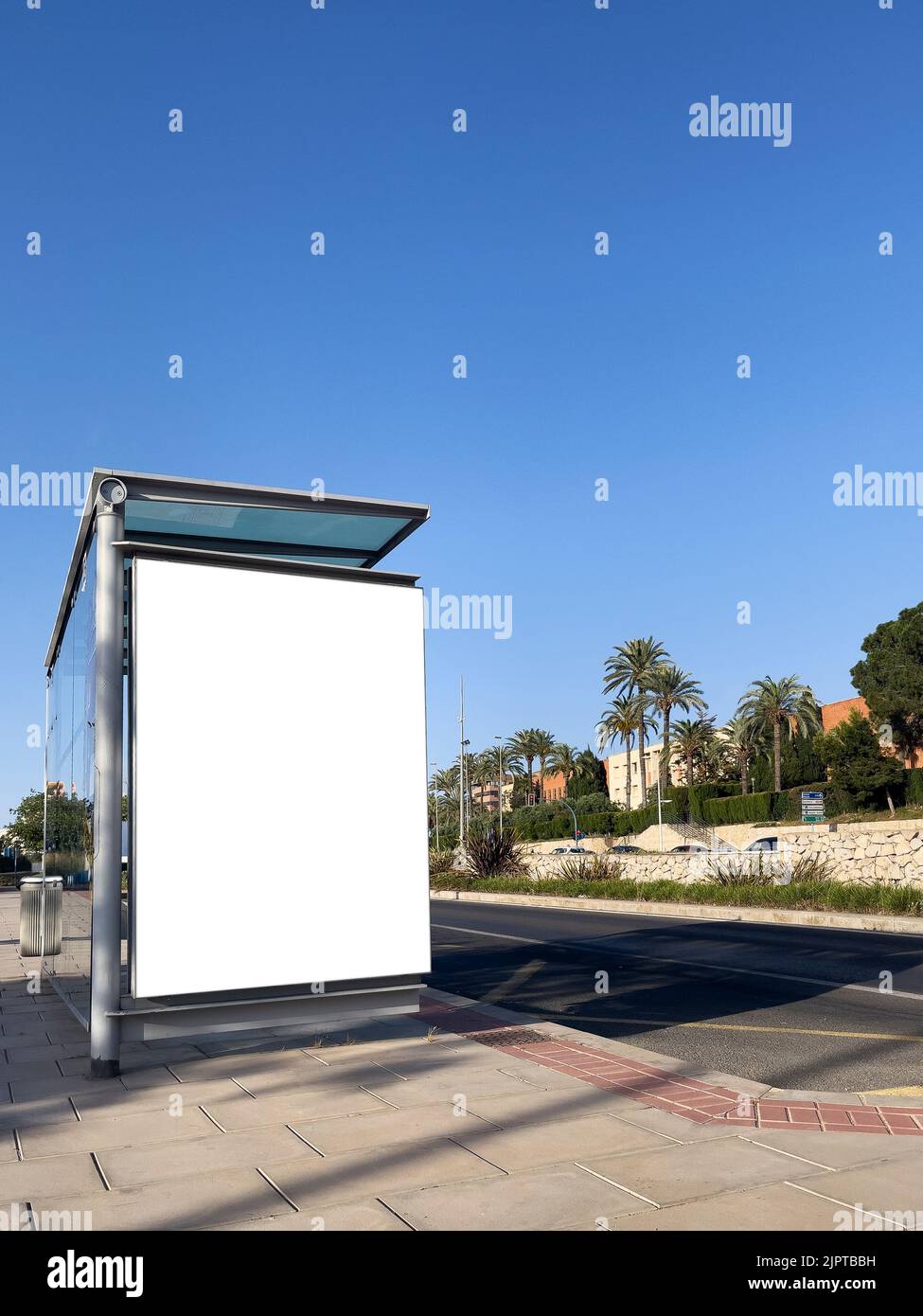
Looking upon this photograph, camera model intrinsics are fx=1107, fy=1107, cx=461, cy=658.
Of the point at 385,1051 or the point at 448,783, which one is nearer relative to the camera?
the point at 385,1051

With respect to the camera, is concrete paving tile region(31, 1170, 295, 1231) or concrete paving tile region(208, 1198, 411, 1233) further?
concrete paving tile region(31, 1170, 295, 1231)

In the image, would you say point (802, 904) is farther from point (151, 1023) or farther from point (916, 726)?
point (916, 726)

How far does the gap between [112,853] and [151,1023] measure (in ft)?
3.87

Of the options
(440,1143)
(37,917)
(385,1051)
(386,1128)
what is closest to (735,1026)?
(385,1051)

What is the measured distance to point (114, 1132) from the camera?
20.7 feet

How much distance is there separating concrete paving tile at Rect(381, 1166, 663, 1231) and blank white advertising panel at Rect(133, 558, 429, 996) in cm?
301

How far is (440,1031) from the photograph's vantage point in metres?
9.73

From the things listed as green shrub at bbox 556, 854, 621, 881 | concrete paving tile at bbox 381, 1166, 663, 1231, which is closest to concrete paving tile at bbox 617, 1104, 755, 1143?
concrete paving tile at bbox 381, 1166, 663, 1231

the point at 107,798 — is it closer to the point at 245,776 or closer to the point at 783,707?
the point at 245,776

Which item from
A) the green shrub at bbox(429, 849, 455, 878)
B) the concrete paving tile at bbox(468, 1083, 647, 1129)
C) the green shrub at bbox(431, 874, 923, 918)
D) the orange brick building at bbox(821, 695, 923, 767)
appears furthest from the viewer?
the orange brick building at bbox(821, 695, 923, 767)

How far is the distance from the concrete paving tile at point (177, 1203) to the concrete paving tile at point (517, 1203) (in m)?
0.60

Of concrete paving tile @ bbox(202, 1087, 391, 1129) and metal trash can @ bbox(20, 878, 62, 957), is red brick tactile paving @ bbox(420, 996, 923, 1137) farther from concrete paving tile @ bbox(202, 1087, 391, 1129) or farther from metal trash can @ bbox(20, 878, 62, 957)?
metal trash can @ bbox(20, 878, 62, 957)

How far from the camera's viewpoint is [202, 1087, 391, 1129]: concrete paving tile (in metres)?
6.56

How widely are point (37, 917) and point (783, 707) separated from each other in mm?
66929
